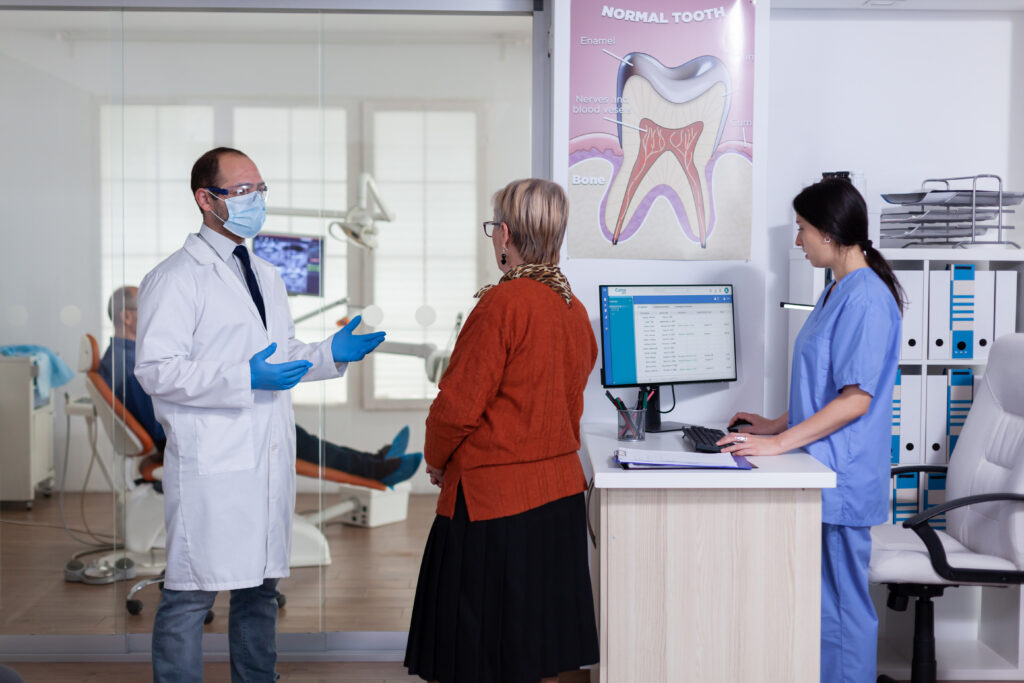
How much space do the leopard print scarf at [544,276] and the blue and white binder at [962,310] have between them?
152 cm

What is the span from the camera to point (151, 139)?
2.85 m

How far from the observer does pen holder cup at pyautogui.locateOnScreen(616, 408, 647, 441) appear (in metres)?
2.32

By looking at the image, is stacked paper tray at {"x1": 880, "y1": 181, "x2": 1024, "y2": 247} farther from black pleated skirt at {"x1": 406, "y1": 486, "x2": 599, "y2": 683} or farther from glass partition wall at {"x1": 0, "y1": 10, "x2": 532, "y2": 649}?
black pleated skirt at {"x1": 406, "y1": 486, "x2": 599, "y2": 683}

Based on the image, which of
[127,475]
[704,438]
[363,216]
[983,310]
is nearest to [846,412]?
[704,438]

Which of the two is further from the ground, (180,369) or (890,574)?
(180,369)

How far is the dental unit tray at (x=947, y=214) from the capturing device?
8.89 feet

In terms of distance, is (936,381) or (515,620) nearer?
(515,620)

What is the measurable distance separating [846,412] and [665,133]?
3.46 ft

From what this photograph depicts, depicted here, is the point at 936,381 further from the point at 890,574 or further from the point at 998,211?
the point at 890,574

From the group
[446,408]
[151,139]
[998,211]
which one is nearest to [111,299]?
[151,139]

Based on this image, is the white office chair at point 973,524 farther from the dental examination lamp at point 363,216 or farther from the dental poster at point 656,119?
the dental examination lamp at point 363,216

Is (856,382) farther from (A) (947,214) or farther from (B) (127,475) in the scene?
(B) (127,475)

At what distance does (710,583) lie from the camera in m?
2.04

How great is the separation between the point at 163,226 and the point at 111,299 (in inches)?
12.1
